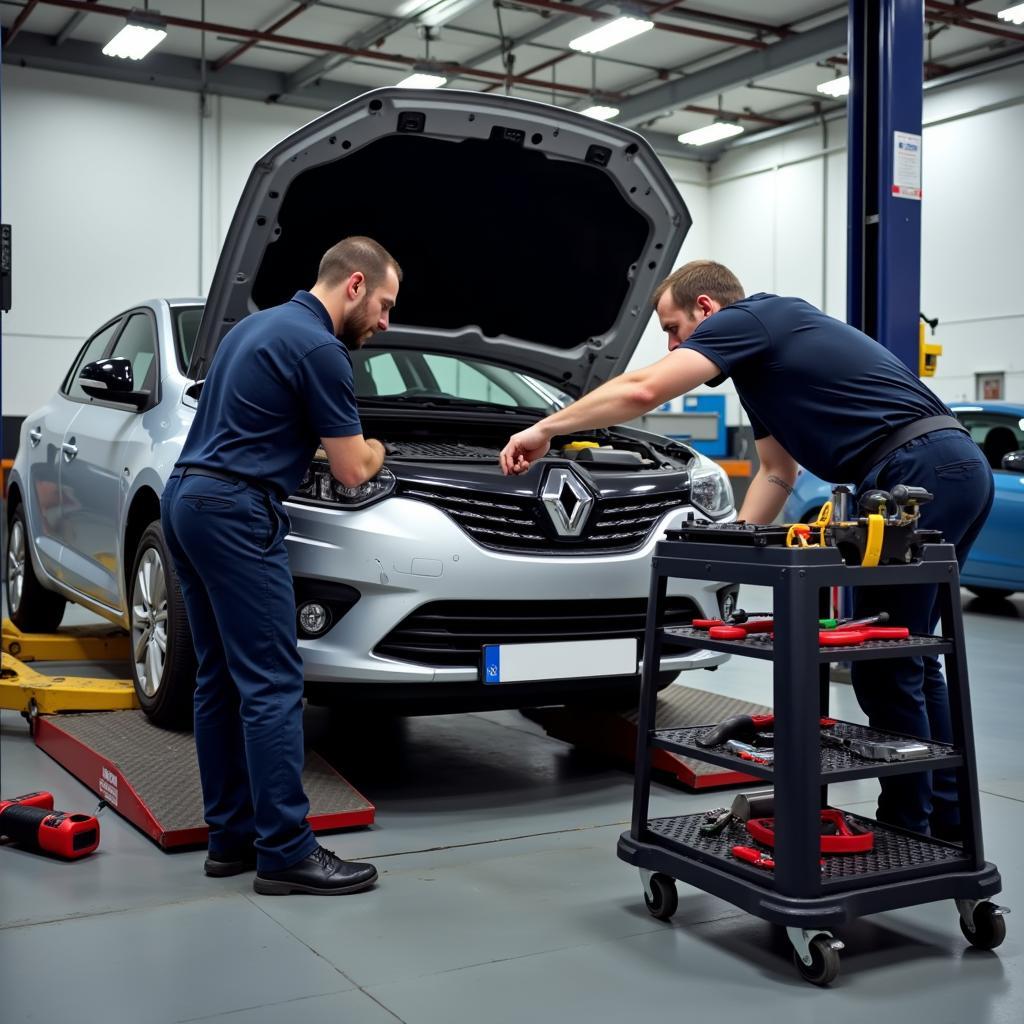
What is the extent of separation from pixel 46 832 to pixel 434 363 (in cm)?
251

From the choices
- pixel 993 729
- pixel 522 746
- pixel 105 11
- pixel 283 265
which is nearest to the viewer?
pixel 283 265

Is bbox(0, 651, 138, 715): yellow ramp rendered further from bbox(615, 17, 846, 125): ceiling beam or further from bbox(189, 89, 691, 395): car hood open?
bbox(615, 17, 846, 125): ceiling beam

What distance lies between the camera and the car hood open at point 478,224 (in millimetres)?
3465

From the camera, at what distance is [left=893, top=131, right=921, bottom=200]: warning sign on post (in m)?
5.15

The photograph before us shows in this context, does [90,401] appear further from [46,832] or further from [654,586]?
[654,586]

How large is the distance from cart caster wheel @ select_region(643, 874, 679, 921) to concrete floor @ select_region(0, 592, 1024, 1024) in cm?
3

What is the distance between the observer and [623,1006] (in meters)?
2.16

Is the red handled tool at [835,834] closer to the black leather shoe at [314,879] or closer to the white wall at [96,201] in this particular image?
the black leather shoe at [314,879]

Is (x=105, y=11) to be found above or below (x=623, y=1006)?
above

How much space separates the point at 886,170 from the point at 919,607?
3000 millimetres

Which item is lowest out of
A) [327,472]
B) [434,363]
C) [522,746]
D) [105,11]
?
[522,746]

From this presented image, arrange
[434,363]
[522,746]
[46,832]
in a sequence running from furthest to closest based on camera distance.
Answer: [434,363], [522,746], [46,832]

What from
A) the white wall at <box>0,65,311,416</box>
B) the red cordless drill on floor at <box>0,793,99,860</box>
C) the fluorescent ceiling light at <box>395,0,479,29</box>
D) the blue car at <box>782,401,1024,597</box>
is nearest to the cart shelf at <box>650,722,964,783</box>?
the red cordless drill on floor at <box>0,793,99,860</box>

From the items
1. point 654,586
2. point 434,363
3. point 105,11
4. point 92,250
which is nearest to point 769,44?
point 105,11
